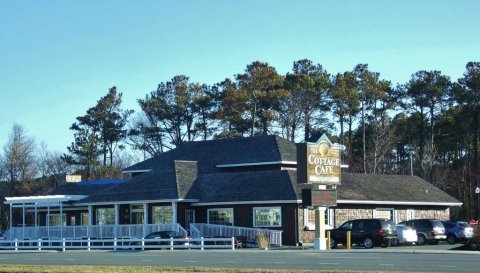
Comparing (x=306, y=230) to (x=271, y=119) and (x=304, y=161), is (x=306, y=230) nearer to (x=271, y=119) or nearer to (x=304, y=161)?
(x=304, y=161)

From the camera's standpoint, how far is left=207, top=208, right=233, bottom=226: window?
5356cm

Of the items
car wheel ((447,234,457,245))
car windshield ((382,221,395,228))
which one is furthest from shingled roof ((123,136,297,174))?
car windshield ((382,221,395,228))

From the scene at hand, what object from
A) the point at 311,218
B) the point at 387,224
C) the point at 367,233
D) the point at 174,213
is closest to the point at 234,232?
the point at 174,213

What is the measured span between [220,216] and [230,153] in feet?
26.9

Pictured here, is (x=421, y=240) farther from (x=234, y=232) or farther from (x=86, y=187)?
(x=86, y=187)

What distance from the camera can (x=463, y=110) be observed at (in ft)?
275

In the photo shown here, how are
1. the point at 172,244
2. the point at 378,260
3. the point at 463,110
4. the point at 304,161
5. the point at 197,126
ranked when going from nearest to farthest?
the point at 378,260, the point at 304,161, the point at 172,244, the point at 463,110, the point at 197,126

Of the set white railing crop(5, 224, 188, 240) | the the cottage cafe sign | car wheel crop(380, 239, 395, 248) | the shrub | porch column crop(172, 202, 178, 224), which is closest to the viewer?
car wheel crop(380, 239, 395, 248)

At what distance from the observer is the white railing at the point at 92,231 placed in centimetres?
5316

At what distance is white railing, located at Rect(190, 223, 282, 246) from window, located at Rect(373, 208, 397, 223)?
9109 millimetres

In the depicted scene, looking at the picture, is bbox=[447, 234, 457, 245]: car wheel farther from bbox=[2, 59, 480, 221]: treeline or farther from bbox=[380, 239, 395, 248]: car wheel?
bbox=[2, 59, 480, 221]: treeline

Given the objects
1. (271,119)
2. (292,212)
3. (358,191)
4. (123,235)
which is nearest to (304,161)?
(292,212)

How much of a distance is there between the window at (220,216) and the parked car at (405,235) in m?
12.1

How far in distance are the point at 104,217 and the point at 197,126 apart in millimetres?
33166
